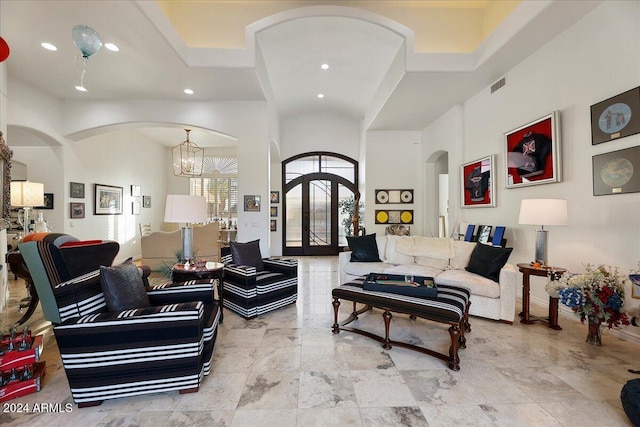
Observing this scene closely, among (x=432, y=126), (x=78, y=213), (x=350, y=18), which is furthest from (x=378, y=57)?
(x=78, y=213)

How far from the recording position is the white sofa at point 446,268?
326 centimetres

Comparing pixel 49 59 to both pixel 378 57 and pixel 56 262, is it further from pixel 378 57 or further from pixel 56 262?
pixel 378 57

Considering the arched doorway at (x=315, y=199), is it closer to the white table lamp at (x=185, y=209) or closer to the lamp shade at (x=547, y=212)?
the white table lamp at (x=185, y=209)

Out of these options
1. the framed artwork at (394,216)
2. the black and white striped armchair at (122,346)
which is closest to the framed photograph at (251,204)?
the framed artwork at (394,216)

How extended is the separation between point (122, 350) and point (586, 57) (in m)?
5.08

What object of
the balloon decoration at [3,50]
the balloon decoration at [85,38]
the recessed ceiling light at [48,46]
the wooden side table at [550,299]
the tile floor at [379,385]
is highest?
the recessed ceiling light at [48,46]

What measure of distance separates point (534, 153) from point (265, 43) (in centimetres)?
421

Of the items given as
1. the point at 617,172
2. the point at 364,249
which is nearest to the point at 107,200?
the point at 364,249

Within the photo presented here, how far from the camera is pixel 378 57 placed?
4.92 meters

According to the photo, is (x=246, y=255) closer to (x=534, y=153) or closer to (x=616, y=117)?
(x=534, y=153)

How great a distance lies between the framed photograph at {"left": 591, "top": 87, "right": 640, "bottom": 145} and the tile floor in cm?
204

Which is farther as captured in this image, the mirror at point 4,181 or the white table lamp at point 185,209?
the mirror at point 4,181

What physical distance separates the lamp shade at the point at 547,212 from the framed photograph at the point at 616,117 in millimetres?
739

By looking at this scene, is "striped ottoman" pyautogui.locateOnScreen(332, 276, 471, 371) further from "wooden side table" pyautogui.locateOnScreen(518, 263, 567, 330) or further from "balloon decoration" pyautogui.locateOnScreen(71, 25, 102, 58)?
"balloon decoration" pyautogui.locateOnScreen(71, 25, 102, 58)
